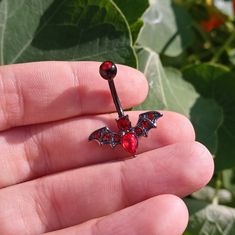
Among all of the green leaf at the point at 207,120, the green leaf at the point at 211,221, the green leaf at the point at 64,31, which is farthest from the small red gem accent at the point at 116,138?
the green leaf at the point at 211,221

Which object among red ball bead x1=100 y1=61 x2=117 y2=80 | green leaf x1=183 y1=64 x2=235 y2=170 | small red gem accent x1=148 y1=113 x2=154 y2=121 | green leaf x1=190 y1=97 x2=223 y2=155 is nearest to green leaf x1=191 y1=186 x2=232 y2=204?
green leaf x1=183 y1=64 x2=235 y2=170

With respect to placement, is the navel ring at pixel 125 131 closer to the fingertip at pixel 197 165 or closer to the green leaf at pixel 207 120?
the fingertip at pixel 197 165

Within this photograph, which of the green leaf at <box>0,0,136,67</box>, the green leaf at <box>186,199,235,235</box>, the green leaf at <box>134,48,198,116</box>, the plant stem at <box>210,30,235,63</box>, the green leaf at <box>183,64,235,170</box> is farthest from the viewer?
the plant stem at <box>210,30,235,63</box>

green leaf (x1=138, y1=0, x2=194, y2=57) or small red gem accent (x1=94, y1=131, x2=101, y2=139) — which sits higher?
green leaf (x1=138, y1=0, x2=194, y2=57)

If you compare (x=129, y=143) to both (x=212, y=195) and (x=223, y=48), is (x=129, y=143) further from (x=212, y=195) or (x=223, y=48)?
(x=223, y=48)

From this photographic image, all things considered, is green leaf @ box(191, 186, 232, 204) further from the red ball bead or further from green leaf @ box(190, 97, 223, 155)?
the red ball bead

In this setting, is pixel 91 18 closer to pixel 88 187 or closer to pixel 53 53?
pixel 53 53
